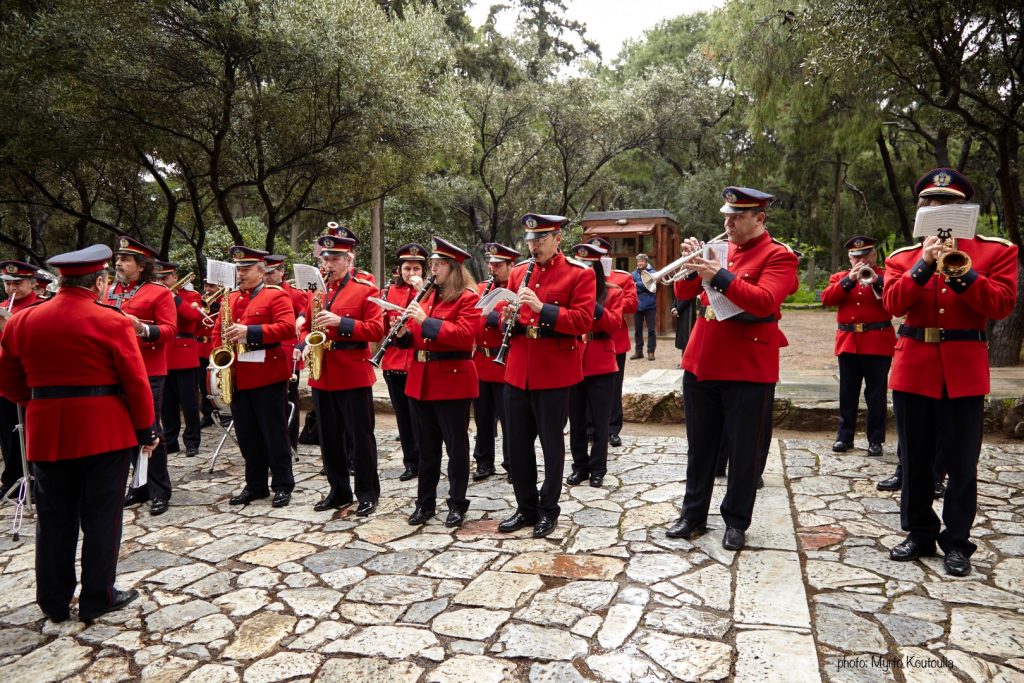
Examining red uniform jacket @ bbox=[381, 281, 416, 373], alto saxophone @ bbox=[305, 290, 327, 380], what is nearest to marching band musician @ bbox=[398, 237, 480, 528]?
alto saxophone @ bbox=[305, 290, 327, 380]

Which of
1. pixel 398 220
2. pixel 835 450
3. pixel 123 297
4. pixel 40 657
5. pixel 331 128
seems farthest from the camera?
pixel 398 220

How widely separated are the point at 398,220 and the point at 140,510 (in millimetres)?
17470

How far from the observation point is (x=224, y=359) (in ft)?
20.5

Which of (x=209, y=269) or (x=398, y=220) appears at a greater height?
(x=398, y=220)

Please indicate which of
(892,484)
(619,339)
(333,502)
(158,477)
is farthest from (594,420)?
(158,477)

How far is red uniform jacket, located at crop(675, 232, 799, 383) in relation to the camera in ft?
14.8

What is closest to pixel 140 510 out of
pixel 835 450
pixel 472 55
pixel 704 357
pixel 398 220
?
pixel 704 357

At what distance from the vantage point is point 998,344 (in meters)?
12.2

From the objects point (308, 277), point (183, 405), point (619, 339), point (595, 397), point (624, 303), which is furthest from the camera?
point (183, 405)

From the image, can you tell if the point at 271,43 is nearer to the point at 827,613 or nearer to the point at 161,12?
the point at 161,12

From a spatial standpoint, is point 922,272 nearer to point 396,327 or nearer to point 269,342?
point 396,327

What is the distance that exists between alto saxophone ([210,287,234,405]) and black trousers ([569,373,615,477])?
Answer: 3.12 meters

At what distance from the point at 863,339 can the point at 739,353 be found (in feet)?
11.3

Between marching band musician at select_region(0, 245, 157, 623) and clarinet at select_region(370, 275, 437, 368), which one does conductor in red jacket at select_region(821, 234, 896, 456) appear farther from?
marching band musician at select_region(0, 245, 157, 623)
